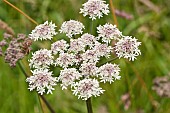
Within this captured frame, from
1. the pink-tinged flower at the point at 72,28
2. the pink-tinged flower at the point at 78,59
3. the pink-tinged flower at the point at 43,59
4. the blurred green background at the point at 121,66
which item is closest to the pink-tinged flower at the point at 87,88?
the pink-tinged flower at the point at 78,59

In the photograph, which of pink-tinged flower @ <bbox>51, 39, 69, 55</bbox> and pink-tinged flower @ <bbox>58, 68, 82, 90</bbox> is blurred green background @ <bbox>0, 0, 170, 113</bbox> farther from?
pink-tinged flower @ <bbox>58, 68, 82, 90</bbox>

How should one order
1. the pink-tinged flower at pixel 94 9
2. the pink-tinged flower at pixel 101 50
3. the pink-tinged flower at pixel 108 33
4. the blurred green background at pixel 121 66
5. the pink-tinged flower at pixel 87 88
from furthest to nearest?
the blurred green background at pixel 121 66 < the pink-tinged flower at pixel 94 9 < the pink-tinged flower at pixel 108 33 < the pink-tinged flower at pixel 101 50 < the pink-tinged flower at pixel 87 88

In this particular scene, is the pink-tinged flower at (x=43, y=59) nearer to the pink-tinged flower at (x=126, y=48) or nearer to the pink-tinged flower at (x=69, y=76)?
the pink-tinged flower at (x=69, y=76)

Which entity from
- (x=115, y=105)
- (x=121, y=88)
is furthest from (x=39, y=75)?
(x=121, y=88)

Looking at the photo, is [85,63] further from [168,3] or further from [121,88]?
[168,3]

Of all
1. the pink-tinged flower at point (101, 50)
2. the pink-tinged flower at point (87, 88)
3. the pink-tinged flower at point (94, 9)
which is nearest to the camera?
the pink-tinged flower at point (87, 88)

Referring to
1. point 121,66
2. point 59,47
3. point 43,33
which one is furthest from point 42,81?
point 121,66

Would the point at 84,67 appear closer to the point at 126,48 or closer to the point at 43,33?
the point at 126,48

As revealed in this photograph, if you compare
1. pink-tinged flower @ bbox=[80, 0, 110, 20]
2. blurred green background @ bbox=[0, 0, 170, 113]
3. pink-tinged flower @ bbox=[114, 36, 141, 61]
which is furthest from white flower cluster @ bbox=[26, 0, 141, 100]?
blurred green background @ bbox=[0, 0, 170, 113]
